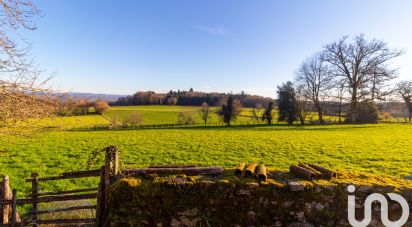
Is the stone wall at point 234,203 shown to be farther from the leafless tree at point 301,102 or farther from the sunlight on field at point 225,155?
the leafless tree at point 301,102

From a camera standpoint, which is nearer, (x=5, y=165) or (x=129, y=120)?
(x=5, y=165)

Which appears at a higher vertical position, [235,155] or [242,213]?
[242,213]

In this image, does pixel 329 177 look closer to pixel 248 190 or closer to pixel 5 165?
pixel 248 190

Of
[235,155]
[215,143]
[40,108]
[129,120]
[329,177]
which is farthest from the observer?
[129,120]

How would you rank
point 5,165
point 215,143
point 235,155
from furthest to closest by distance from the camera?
point 215,143
point 235,155
point 5,165

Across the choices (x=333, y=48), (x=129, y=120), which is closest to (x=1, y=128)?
(x=333, y=48)

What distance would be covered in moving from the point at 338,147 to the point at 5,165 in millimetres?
20706

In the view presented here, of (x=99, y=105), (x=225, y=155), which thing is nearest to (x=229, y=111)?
(x=99, y=105)

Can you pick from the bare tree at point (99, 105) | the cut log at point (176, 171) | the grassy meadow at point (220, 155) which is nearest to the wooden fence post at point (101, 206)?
the cut log at point (176, 171)

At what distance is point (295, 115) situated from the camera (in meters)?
49.7
